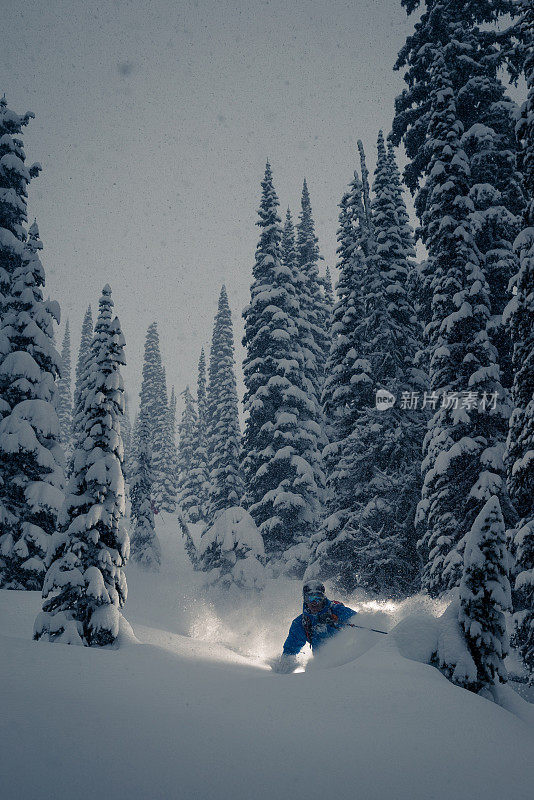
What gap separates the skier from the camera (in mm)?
8273

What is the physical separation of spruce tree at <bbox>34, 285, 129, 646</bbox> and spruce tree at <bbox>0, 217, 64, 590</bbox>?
5.15 meters

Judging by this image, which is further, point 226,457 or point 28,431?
point 226,457

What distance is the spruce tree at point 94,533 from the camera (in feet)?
28.7

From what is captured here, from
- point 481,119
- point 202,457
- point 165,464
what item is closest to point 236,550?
point 481,119

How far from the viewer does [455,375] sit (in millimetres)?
13297

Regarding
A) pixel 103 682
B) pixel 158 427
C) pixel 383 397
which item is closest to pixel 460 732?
pixel 103 682

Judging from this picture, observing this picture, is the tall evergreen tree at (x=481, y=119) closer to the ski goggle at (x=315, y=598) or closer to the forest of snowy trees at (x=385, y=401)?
the forest of snowy trees at (x=385, y=401)

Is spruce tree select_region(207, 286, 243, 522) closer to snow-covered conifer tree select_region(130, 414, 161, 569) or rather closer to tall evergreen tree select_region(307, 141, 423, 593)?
snow-covered conifer tree select_region(130, 414, 161, 569)

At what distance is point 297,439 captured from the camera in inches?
938

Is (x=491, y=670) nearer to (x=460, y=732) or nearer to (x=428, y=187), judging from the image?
(x=460, y=732)

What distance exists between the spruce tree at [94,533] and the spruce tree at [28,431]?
16.9 feet

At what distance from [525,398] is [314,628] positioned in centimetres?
598

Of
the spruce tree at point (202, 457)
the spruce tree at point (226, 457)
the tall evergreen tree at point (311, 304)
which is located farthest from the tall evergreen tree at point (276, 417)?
the spruce tree at point (202, 457)
